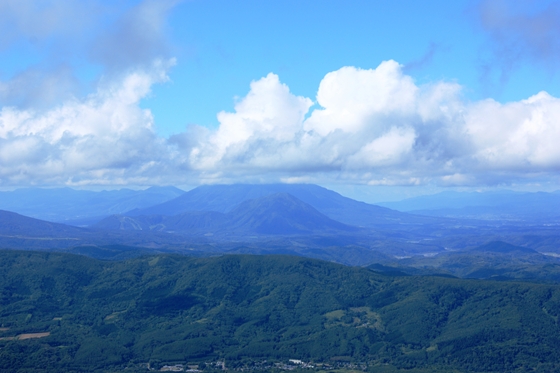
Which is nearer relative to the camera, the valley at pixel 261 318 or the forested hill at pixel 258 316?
the valley at pixel 261 318

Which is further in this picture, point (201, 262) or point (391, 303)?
point (201, 262)

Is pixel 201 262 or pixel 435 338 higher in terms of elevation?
pixel 201 262

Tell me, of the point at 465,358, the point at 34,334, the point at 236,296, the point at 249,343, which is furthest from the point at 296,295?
the point at 34,334

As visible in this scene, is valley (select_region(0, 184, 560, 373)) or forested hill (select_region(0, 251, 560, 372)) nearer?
valley (select_region(0, 184, 560, 373))

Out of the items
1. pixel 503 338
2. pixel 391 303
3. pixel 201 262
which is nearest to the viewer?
pixel 503 338

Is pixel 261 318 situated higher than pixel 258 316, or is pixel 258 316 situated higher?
pixel 258 316

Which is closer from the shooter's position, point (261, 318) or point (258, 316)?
point (261, 318)

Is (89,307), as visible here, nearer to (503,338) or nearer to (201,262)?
(201,262)

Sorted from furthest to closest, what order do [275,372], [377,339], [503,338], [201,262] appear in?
1. [201,262]
2. [377,339]
3. [503,338]
4. [275,372]
